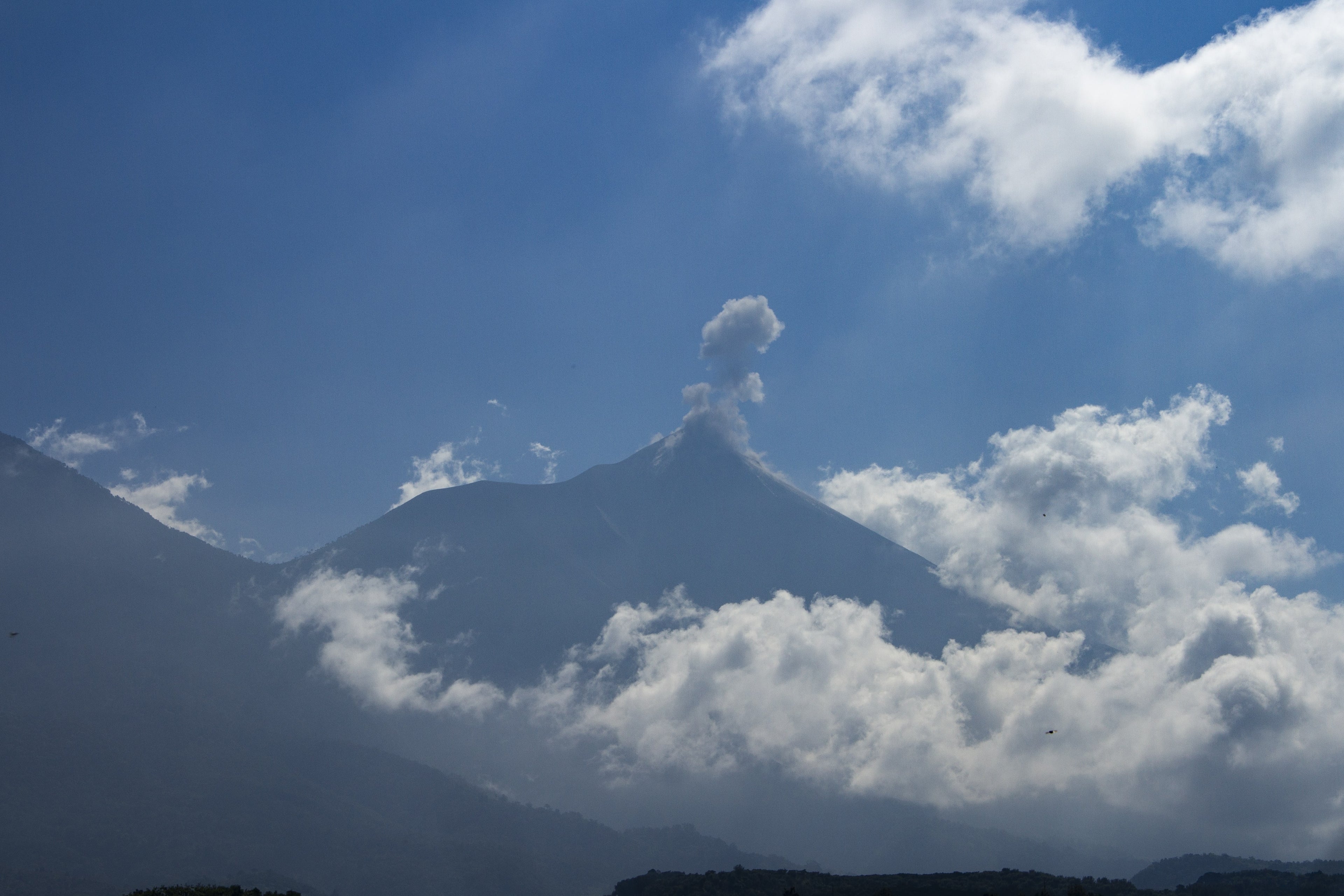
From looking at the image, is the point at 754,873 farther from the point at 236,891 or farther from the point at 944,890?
the point at 236,891

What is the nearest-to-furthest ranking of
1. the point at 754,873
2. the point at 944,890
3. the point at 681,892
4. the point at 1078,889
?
the point at 1078,889, the point at 944,890, the point at 681,892, the point at 754,873

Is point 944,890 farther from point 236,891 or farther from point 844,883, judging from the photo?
point 236,891

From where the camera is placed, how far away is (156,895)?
81250 millimetres

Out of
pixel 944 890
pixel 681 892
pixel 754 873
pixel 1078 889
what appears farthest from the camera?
pixel 754 873

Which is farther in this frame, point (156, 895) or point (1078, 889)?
point (1078, 889)

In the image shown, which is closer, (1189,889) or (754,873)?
(1189,889)

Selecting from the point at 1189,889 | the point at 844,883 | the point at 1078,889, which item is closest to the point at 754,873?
the point at 844,883

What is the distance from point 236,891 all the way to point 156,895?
21.6 feet

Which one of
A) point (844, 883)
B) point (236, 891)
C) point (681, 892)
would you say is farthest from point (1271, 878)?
point (236, 891)

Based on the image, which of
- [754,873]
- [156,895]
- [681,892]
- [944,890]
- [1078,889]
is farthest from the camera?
[754,873]

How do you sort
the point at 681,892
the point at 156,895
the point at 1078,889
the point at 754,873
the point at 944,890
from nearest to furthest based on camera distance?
1. the point at 156,895
2. the point at 1078,889
3. the point at 944,890
4. the point at 681,892
5. the point at 754,873

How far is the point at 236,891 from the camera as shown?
8525cm

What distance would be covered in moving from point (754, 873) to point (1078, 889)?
45.3 m

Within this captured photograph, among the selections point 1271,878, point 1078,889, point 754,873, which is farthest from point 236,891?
point 1271,878
